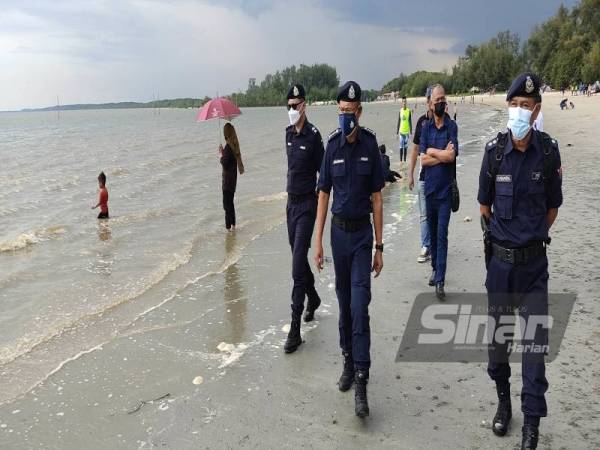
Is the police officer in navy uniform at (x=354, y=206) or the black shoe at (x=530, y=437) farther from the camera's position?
the police officer in navy uniform at (x=354, y=206)

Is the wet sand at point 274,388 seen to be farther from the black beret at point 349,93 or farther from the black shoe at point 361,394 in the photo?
the black beret at point 349,93

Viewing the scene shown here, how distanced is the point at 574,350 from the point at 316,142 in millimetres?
3094

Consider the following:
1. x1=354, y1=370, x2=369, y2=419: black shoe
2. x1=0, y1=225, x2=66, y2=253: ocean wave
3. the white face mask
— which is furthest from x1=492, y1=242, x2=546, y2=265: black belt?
x1=0, y1=225, x2=66, y2=253: ocean wave

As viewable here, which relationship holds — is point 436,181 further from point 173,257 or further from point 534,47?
point 534,47

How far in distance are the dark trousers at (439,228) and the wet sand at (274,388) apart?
459 millimetres

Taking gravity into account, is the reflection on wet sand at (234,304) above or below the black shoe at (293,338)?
below

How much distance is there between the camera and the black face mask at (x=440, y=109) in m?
6.38

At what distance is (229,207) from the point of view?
36.3 feet

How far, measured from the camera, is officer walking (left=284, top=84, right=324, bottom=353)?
17.1 ft

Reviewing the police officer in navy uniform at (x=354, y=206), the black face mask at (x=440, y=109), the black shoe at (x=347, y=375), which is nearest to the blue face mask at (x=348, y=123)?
the police officer in navy uniform at (x=354, y=206)

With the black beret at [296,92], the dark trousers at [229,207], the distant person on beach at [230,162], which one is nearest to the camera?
the black beret at [296,92]

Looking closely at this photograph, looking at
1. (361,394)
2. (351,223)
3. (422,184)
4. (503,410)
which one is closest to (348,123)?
(351,223)

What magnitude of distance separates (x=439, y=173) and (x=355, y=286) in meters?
2.81

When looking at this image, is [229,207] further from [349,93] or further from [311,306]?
[349,93]
